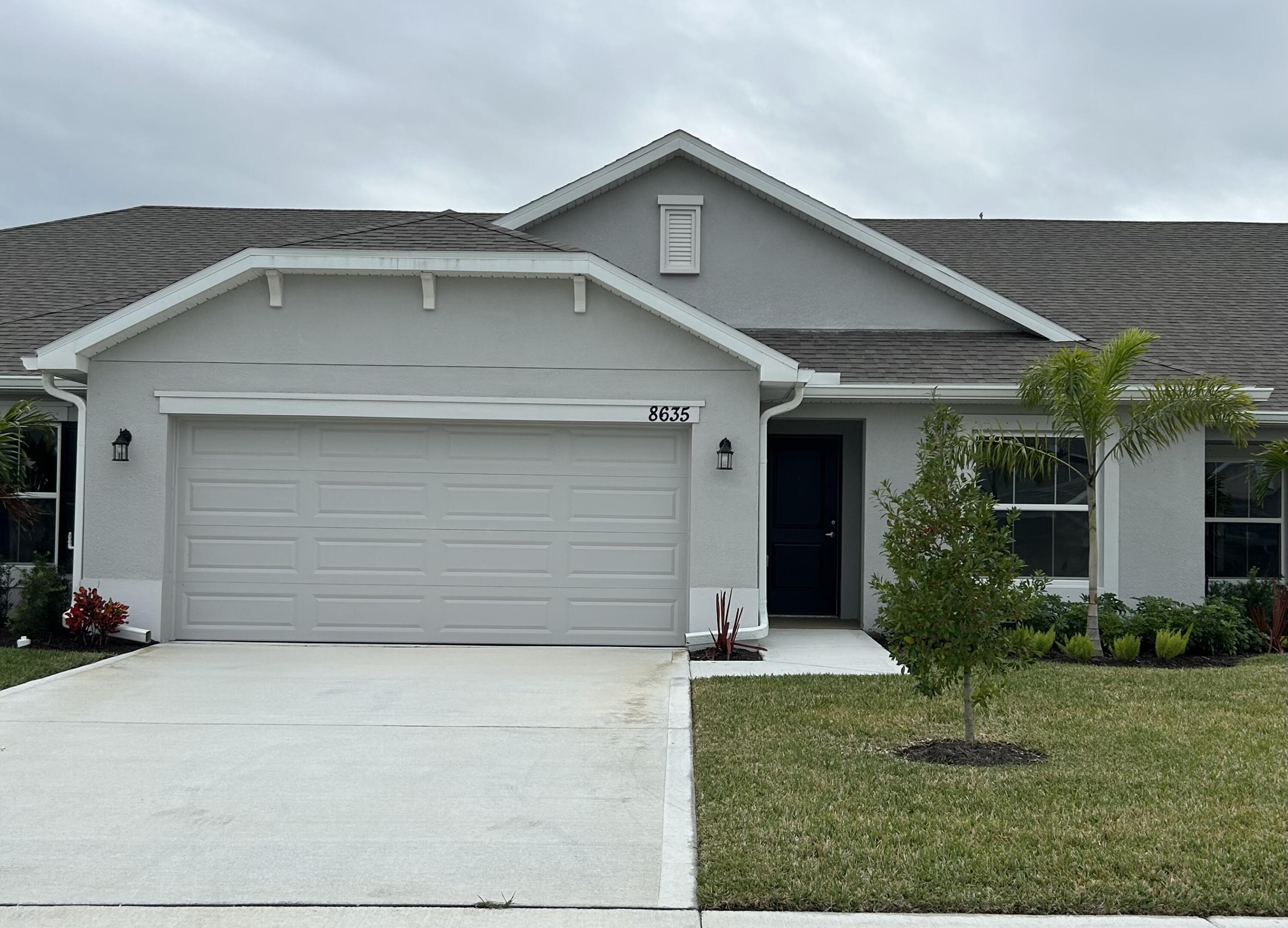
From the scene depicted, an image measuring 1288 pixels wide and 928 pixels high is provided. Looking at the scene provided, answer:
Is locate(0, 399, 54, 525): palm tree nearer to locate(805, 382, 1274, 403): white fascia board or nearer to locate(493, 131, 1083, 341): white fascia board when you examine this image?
locate(493, 131, 1083, 341): white fascia board

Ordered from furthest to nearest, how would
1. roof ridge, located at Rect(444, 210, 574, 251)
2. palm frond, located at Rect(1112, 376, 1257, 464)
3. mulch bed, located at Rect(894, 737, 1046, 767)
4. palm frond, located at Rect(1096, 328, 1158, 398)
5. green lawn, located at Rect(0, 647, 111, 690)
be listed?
roof ridge, located at Rect(444, 210, 574, 251) < palm frond, located at Rect(1112, 376, 1257, 464) < palm frond, located at Rect(1096, 328, 1158, 398) < green lawn, located at Rect(0, 647, 111, 690) < mulch bed, located at Rect(894, 737, 1046, 767)

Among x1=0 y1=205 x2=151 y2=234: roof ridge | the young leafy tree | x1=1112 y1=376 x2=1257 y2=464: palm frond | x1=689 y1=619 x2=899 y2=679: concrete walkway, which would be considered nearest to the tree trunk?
x1=1112 y1=376 x2=1257 y2=464: palm frond

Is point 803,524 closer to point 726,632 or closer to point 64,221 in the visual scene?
point 726,632

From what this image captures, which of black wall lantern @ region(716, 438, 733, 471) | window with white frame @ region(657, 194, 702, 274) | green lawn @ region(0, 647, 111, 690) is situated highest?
window with white frame @ region(657, 194, 702, 274)

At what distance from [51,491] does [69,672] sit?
3580mm

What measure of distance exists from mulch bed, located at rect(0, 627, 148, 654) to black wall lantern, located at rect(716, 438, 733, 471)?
18.9 feet

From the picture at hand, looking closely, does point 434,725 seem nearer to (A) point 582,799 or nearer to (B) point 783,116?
(A) point 582,799

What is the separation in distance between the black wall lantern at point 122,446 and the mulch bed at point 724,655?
575 centimetres

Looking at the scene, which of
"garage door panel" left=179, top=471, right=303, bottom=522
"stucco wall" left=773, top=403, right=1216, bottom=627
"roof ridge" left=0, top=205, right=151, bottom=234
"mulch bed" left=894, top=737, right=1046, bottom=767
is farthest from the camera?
"roof ridge" left=0, top=205, right=151, bottom=234

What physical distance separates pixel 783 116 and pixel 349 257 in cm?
1159

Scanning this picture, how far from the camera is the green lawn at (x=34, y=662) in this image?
9.71 meters

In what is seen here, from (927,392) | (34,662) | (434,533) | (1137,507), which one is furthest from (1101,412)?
(34,662)

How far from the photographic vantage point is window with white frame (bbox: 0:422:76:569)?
12898 millimetres

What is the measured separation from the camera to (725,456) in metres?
11.6
